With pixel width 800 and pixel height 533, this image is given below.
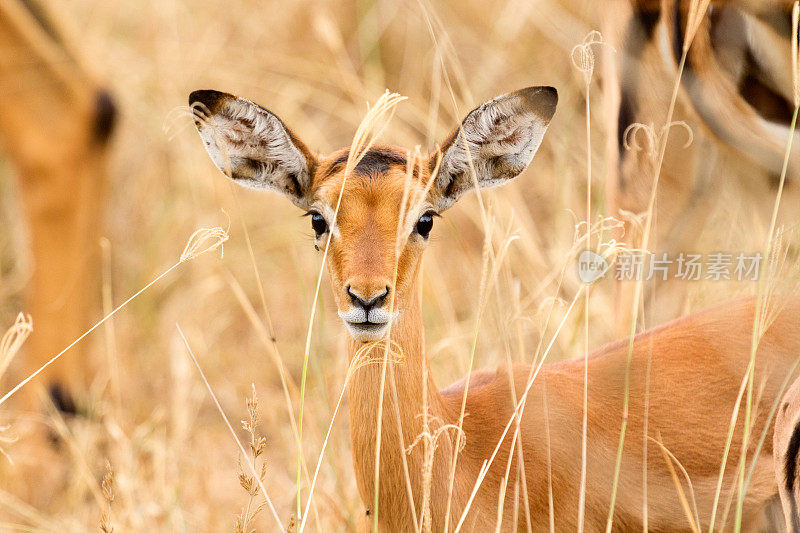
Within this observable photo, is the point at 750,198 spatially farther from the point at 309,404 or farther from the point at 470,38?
the point at 470,38

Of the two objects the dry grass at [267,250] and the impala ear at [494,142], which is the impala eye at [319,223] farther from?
the dry grass at [267,250]

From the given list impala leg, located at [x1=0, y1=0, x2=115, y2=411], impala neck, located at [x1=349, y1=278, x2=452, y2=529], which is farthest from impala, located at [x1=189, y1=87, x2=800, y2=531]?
impala leg, located at [x1=0, y1=0, x2=115, y2=411]

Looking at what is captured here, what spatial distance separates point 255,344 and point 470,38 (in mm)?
2831

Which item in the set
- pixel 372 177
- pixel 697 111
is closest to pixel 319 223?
pixel 372 177

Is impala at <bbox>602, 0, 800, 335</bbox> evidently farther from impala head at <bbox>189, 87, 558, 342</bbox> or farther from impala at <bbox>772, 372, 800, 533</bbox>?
impala at <bbox>772, 372, 800, 533</bbox>

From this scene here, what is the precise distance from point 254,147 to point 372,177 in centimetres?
42

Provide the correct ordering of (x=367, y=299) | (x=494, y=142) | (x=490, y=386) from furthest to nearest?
(x=490, y=386)
(x=494, y=142)
(x=367, y=299)

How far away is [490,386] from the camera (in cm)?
350

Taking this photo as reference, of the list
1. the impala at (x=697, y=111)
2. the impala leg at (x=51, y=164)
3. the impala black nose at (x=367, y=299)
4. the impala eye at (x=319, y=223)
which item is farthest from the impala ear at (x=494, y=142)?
the impala leg at (x=51, y=164)

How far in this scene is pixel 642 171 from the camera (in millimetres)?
4352

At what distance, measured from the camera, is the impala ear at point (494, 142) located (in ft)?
10.1

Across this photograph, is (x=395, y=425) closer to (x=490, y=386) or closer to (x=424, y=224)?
(x=490, y=386)

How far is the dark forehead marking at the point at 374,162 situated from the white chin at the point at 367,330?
1.62ft

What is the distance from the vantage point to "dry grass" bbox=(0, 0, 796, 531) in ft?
15.5
